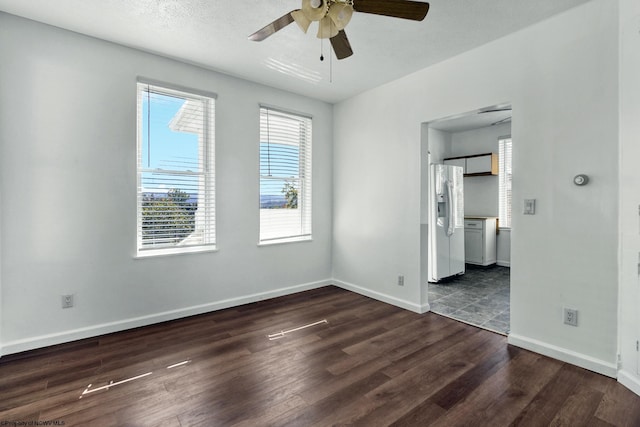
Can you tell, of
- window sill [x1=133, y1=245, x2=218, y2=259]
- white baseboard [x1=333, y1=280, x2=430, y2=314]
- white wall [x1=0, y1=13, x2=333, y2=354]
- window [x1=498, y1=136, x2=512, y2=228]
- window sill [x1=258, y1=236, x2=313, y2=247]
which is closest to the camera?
white wall [x1=0, y1=13, x2=333, y2=354]

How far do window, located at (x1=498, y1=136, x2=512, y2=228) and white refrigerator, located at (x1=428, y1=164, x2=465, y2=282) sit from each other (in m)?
1.53

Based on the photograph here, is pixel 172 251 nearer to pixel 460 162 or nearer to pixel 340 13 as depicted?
pixel 340 13

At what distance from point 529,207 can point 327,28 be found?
2.22 metres

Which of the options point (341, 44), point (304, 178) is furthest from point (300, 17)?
point (304, 178)

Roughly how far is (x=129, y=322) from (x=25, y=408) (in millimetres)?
1188

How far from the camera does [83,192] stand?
9.31 feet

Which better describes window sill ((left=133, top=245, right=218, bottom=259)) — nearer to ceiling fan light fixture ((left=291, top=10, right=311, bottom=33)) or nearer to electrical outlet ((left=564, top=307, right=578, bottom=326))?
ceiling fan light fixture ((left=291, top=10, right=311, bottom=33))

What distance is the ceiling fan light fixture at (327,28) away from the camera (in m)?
1.78

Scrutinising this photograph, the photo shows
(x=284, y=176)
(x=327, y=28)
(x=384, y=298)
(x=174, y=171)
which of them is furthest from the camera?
(x=284, y=176)

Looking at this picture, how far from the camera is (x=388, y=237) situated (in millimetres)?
3945

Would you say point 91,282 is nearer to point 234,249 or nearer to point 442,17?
point 234,249

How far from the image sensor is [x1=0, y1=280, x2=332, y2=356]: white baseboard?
2611 mm

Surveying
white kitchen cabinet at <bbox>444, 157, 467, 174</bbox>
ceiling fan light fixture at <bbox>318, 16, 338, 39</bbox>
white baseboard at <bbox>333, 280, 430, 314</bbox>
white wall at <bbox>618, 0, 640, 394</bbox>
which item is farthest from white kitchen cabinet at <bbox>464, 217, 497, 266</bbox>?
ceiling fan light fixture at <bbox>318, 16, 338, 39</bbox>

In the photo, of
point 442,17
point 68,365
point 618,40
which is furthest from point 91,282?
point 618,40
